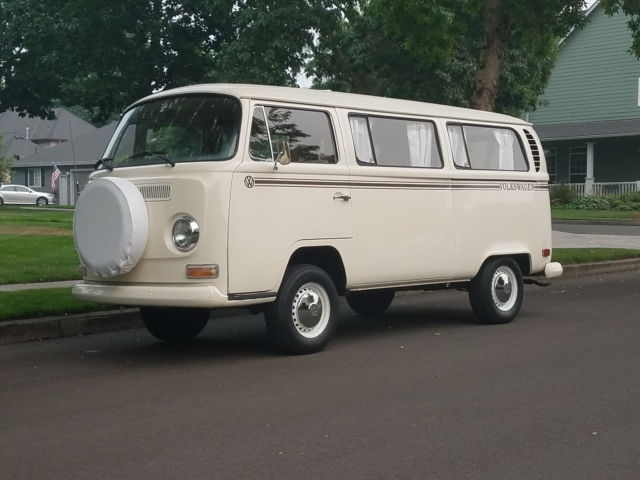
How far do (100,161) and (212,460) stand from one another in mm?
4581

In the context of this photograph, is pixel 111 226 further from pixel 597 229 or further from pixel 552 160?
pixel 552 160

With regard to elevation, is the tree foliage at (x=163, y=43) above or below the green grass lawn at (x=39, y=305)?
above

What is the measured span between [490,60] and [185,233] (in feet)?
36.1

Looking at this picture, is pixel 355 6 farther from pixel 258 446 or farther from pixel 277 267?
pixel 258 446

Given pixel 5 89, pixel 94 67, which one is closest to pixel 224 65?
pixel 94 67

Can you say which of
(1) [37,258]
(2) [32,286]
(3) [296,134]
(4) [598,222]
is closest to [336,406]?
(3) [296,134]

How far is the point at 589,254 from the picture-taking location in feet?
61.4

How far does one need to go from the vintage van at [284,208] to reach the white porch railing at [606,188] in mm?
30831

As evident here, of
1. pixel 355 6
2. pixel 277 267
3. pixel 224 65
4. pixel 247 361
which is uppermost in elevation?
pixel 355 6

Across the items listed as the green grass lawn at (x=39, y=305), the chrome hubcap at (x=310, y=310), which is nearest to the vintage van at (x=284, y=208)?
the chrome hubcap at (x=310, y=310)

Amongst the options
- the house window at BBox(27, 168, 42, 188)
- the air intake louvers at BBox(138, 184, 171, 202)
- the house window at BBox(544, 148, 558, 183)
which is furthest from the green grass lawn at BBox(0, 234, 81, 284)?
the house window at BBox(27, 168, 42, 188)

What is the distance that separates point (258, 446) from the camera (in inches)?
238

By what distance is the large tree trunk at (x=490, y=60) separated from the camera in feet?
60.0

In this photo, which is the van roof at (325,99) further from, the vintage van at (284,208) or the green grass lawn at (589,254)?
the green grass lawn at (589,254)
